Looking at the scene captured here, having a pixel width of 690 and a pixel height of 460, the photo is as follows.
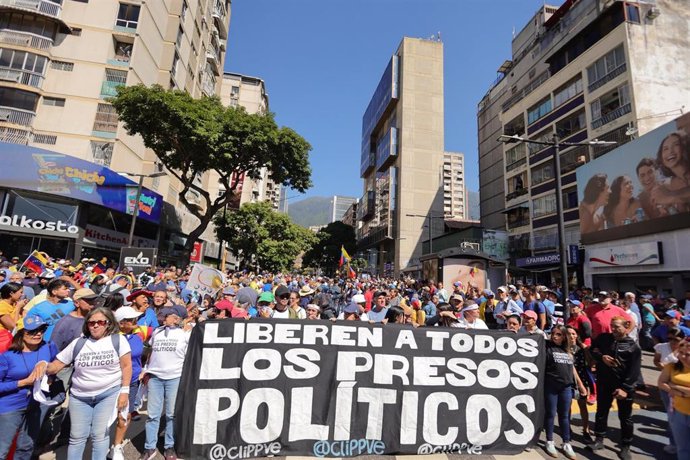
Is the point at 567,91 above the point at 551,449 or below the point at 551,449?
above

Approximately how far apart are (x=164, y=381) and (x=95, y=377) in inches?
33.7

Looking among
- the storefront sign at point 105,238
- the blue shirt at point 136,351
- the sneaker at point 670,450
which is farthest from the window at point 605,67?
the storefront sign at point 105,238

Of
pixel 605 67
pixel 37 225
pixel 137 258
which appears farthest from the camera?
pixel 605 67

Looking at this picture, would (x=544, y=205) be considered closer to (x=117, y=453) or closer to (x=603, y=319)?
(x=603, y=319)

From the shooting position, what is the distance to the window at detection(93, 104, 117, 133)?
25.2 metres

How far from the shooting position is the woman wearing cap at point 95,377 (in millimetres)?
3439

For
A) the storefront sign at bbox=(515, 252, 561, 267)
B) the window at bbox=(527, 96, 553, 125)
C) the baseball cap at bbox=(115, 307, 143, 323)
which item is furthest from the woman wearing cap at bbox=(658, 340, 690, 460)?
the window at bbox=(527, 96, 553, 125)

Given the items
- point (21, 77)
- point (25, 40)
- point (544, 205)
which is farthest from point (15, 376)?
point (544, 205)

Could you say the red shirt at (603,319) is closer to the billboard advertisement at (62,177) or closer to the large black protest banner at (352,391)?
the large black protest banner at (352,391)

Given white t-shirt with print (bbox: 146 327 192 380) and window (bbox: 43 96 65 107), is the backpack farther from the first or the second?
A: window (bbox: 43 96 65 107)

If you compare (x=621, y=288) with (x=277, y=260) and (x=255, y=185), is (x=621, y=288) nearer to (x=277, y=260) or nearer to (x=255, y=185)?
(x=277, y=260)

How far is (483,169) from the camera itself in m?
49.8

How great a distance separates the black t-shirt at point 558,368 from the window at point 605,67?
31.2m

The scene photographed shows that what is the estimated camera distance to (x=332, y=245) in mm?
70812
